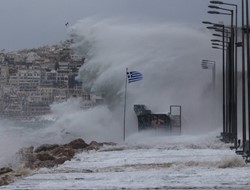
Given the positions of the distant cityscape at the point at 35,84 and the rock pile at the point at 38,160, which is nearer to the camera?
the rock pile at the point at 38,160

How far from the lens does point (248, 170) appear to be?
1593 cm

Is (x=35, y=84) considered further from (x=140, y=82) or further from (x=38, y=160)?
(x=38, y=160)

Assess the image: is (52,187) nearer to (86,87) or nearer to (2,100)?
(86,87)

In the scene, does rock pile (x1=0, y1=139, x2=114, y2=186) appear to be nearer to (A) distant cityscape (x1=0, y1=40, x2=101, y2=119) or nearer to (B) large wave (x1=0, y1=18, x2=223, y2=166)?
(B) large wave (x1=0, y1=18, x2=223, y2=166)

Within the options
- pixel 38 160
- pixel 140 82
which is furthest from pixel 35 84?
pixel 38 160

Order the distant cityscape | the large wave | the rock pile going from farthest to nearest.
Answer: the distant cityscape → the large wave → the rock pile

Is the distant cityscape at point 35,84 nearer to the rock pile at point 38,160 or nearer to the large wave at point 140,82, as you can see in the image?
the large wave at point 140,82

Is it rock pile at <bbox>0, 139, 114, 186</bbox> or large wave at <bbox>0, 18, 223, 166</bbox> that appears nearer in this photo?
rock pile at <bbox>0, 139, 114, 186</bbox>

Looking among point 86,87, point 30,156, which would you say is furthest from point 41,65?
point 30,156

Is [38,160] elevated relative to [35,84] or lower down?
lower down

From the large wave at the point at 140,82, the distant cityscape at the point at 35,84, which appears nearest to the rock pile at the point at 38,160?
the large wave at the point at 140,82

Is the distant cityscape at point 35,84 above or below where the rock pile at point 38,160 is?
above

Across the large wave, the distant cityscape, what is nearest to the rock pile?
the large wave

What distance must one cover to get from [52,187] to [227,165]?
5831mm
